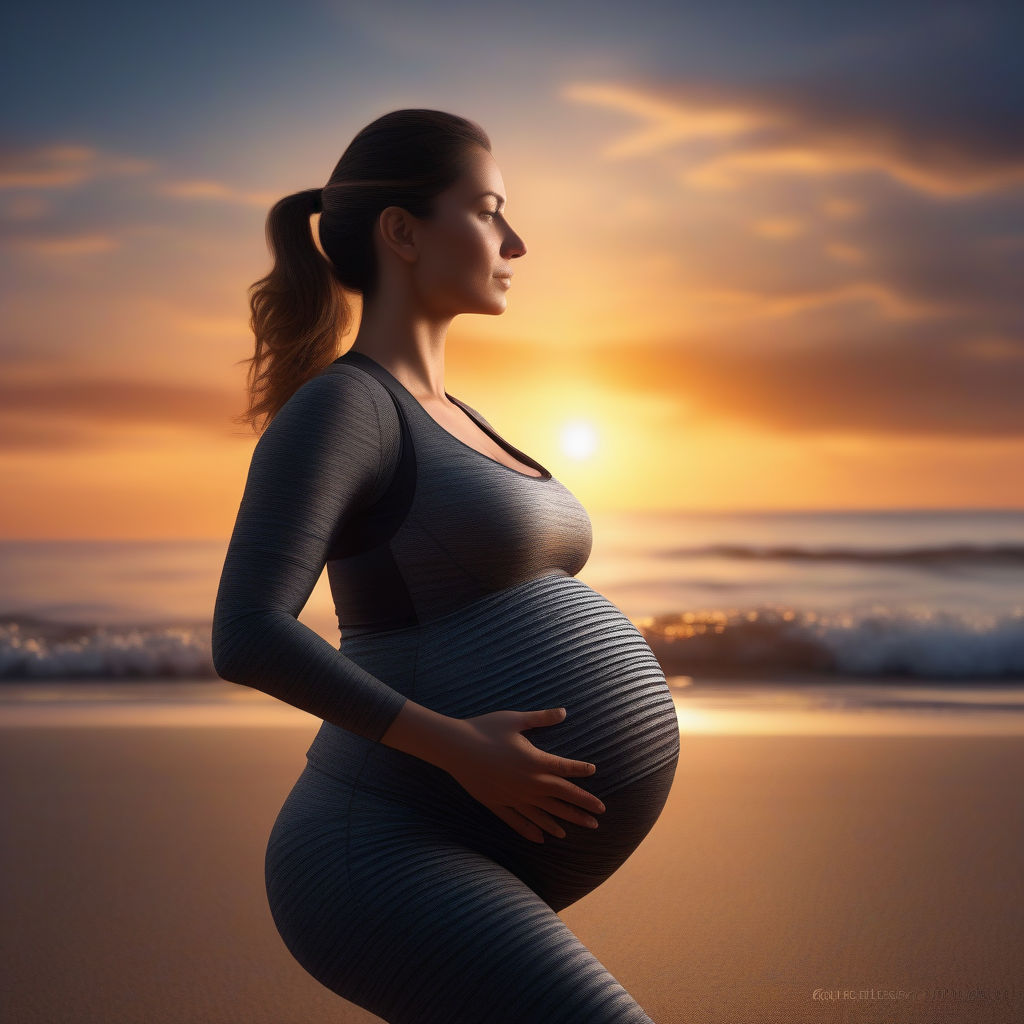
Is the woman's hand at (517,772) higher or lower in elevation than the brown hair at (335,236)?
lower

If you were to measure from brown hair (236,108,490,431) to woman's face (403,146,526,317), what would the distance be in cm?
2

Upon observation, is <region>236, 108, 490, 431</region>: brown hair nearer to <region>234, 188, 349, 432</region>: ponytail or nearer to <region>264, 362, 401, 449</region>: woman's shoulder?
<region>234, 188, 349, 432</region>: ponytail

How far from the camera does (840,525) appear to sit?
503 inches

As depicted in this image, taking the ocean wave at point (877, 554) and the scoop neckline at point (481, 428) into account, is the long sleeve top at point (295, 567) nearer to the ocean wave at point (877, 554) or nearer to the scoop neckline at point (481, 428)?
the scoop neckline at point (481, 428)

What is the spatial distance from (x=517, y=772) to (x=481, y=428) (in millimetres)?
496

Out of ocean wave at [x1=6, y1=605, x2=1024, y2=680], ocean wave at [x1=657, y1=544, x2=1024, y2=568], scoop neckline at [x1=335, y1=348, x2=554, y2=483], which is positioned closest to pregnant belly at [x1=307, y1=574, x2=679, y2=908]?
scoop neckline at [x1=335, y1=348, x2=554, y2=483]

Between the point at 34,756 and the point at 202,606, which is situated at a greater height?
the point at 202,606

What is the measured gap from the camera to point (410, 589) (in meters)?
1.14

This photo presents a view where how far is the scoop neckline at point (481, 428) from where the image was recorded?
1205 mm

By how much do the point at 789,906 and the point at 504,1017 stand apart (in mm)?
1709

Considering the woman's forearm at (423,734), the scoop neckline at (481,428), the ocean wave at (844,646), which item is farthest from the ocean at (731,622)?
the woman's forearm at (423,734)

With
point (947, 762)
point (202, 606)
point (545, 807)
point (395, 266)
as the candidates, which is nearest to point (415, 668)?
point (545, 807)

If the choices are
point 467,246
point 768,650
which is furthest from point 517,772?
point 768,650

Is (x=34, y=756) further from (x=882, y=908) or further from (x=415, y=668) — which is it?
(x=415, y=668)
